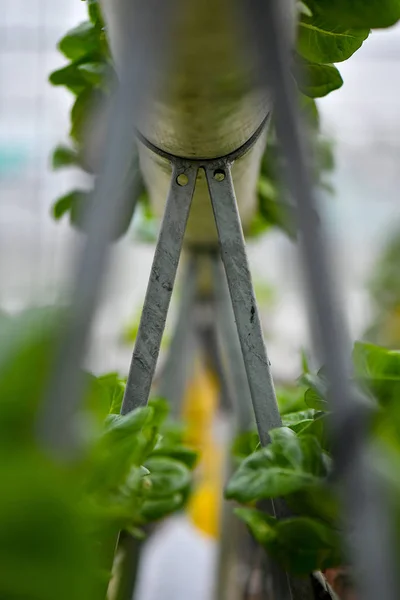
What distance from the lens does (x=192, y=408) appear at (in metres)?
1.63

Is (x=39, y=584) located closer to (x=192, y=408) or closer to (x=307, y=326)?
(x=307, y=326)

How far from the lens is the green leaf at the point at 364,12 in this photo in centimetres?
42

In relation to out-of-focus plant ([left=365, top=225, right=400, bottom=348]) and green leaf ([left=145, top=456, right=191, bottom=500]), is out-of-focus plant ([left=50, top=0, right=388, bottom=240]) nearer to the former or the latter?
green leaf ([left=145, top=456, right=191, bottom=500])

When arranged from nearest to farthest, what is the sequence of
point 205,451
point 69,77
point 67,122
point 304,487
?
point 304,487, point 69,77, point 205,451, point 67,122

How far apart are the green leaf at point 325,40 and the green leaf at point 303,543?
36cm

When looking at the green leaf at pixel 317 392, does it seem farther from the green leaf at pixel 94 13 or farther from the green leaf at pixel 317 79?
the green leaf at pixel 94 13

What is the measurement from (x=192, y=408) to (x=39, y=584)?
4.66 feet

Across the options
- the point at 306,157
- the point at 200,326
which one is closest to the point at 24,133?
the point at 200,326

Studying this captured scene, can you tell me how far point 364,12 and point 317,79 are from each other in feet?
0.43

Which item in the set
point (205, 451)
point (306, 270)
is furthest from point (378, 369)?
point (205, 451)

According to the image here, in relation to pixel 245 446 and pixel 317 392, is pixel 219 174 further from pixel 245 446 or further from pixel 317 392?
pixel 245 446

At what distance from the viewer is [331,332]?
31cm

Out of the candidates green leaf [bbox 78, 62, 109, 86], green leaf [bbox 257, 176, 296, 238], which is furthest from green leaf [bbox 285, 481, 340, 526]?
green leaf [bbox 257, 176, 296, 238]

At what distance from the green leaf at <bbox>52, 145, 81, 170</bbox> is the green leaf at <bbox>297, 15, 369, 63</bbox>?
0.53 metres
